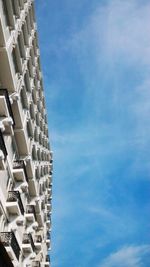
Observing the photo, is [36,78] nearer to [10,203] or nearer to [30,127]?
[30,127]

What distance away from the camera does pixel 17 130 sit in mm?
29500

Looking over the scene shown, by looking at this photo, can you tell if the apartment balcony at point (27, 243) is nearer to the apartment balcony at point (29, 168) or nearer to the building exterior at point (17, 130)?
the building exterior at point (17, 130)

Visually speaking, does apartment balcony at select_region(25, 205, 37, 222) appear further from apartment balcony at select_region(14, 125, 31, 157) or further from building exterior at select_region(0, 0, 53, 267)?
apartment balcony at select_region(14, 125, 31, 157)

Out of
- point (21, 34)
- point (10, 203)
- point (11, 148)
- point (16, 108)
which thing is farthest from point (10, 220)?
point (21, 34)

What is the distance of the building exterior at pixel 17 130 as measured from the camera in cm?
2431

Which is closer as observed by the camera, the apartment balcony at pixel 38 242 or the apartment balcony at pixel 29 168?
the apartment balcony at pixel 29 168

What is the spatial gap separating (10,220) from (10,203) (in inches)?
66.4

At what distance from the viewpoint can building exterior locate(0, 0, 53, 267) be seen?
24.3 m

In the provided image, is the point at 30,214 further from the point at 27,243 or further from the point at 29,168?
the point at 29,168

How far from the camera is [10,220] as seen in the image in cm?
2678

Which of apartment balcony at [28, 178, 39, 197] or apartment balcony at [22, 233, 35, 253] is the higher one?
apartment balcony at [28, 178, 39, 197]

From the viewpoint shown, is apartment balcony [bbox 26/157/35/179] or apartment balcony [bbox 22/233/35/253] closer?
apartment balcony [bbox 22/233/35/253]

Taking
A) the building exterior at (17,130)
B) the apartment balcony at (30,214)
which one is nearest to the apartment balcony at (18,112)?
the building exterior at (17,130)

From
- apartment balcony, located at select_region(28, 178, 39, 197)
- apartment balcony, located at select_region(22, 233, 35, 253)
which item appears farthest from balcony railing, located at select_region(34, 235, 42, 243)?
apartment balcony, located at select_region(22, 233, 35, 253)
